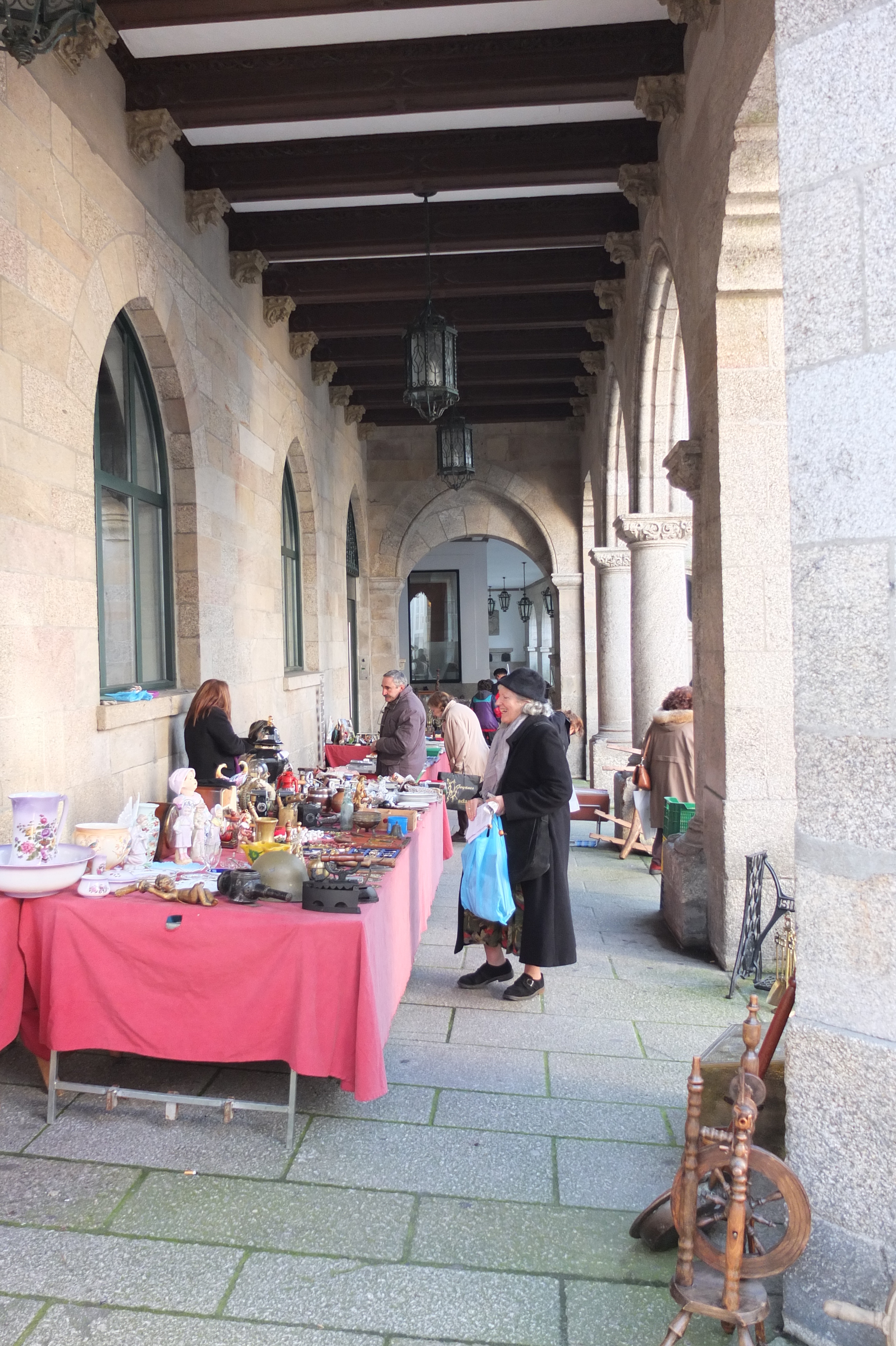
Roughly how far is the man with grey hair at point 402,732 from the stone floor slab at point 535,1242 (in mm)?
3947

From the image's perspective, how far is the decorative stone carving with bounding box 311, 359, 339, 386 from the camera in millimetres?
9414

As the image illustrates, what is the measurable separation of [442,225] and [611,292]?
5.35ft

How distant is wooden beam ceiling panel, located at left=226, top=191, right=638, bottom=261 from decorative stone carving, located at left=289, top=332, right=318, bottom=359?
1.61 metres

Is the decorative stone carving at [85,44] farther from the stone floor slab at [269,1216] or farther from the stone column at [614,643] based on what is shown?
the stone column at [614,643]

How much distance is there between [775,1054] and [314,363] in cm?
808

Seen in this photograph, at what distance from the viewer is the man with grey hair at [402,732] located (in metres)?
6.38

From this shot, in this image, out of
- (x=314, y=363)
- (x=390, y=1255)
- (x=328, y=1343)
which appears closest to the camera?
(x=328, y=1343)

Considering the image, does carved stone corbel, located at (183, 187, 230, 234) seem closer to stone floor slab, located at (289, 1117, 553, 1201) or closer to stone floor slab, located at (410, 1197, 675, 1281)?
stone floor slab, located at (289, 1117, 553, 1201)

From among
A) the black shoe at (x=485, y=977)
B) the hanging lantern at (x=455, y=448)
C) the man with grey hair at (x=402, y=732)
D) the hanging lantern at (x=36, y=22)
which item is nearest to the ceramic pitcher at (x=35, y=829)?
the black shoe at (x=485, y=977)

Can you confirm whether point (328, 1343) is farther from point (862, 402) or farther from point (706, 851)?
point (706, 851)

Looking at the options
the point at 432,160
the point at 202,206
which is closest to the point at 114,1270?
the point at 202,206

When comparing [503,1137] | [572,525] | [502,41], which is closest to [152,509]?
[502,41]

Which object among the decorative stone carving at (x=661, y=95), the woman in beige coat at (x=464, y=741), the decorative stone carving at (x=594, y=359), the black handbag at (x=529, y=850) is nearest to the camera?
the black handbag at (x=529, y=850)

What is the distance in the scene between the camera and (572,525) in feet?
41.8
